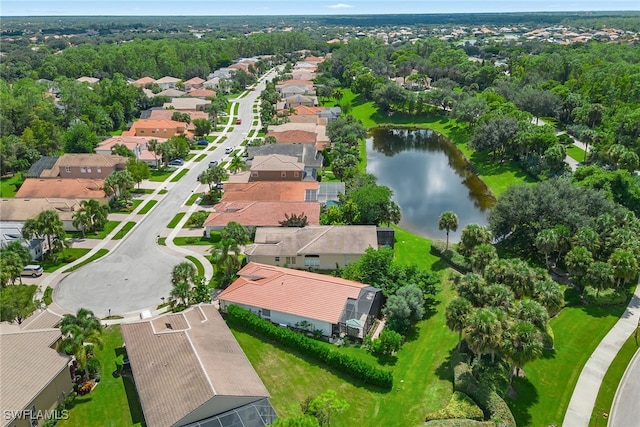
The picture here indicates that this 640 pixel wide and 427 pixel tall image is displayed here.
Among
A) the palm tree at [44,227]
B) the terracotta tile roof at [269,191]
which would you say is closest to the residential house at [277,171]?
the terracotta tile roof at [269,191]

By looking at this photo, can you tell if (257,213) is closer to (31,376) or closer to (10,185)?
(31,376)

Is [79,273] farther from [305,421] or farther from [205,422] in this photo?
[305,421]

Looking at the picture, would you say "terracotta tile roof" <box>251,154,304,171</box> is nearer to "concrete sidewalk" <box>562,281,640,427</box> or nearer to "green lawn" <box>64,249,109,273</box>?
"green lawn" <box>64,249,109,273</box>

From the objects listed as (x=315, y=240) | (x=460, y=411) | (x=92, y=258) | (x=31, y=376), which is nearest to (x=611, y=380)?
(x=460, y=411)

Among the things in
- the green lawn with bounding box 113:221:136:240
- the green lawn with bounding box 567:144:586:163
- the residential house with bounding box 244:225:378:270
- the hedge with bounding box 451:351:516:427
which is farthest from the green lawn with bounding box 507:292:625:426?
the green lawn with bounding box 567:144:586:163

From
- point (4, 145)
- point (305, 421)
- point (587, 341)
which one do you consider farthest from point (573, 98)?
point (4, 145)

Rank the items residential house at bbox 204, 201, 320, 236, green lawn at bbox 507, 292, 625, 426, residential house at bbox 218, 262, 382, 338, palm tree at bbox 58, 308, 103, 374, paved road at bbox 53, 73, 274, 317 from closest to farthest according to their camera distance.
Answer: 1. green lawn at bbox 507, 292, 625, 426
2. palm tree at bbox 58, 308, 103, 374
3. residential house at bbox 218, 262, 382, 338
4. paved road at bbox 53, 73, 274, 317
5. residential house at bbox 204, 201, 320, 236
